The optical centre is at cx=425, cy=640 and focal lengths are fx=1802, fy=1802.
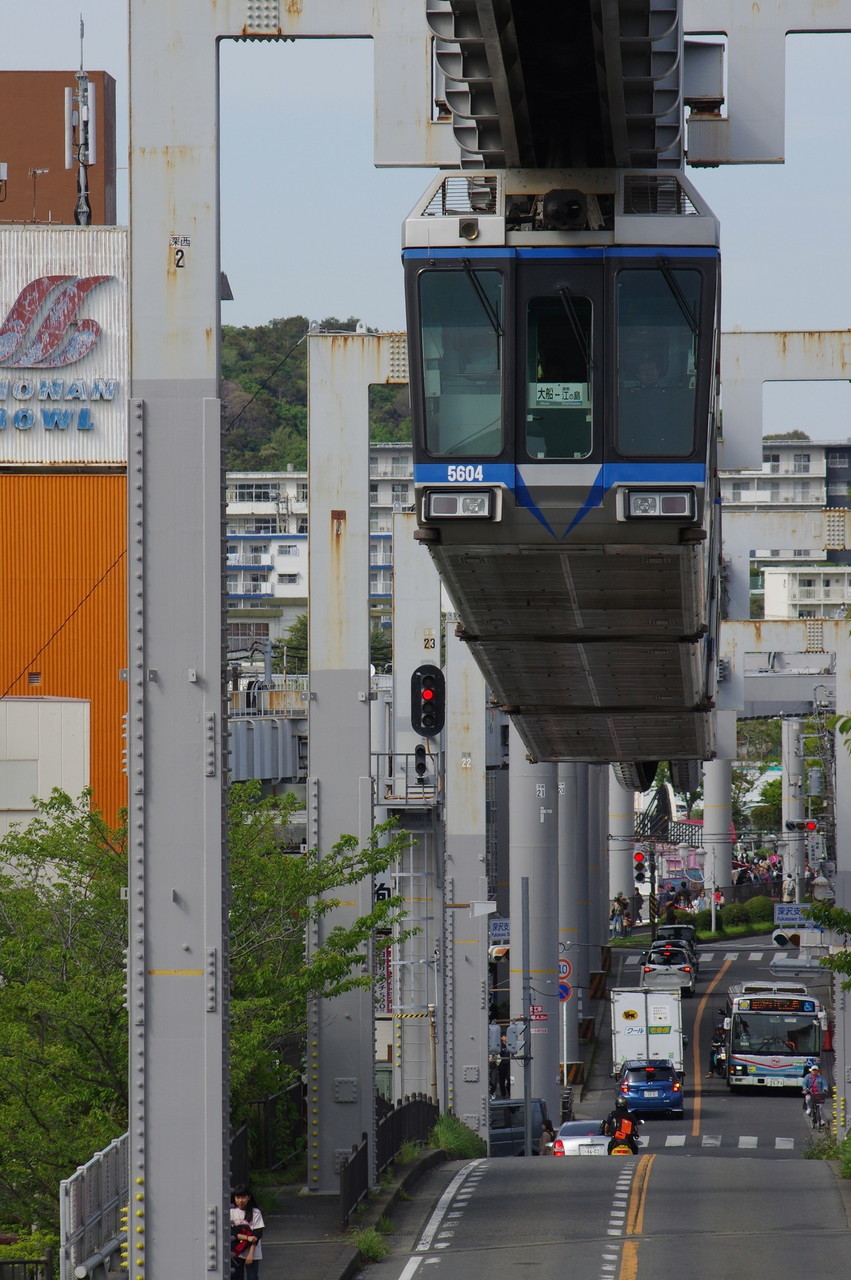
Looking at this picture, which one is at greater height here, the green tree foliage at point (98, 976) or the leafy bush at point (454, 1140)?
the green tree foliage at point (98, 976)

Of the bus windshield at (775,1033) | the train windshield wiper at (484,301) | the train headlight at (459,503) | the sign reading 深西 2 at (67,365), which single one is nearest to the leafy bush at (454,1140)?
the bus windshield at (775,1033)

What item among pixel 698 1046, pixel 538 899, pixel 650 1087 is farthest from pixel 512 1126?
pixel 698 1046

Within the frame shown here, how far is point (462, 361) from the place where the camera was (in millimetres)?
14727

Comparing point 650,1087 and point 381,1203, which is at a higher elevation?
point 381,1203

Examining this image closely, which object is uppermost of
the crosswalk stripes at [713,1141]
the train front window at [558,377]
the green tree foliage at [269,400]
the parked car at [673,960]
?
the green tree foliage at [269,400]

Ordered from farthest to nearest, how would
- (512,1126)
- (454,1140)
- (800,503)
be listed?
(800,503)
(512,1126)
(454,1140)

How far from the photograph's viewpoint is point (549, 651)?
64.1 feet

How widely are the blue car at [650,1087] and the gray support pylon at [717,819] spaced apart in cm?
4572

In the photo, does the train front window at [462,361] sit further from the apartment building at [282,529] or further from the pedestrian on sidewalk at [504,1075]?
the apartment building at [282,529]

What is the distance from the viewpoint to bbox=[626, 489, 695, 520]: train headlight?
564 inches

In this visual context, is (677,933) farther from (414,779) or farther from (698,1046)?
(414,779)

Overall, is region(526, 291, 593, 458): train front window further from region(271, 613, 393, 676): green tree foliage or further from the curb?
region(271, 613, 393, 676): green tree foliage

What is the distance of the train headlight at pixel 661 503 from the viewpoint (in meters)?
14.3

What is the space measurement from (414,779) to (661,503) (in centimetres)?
2544
